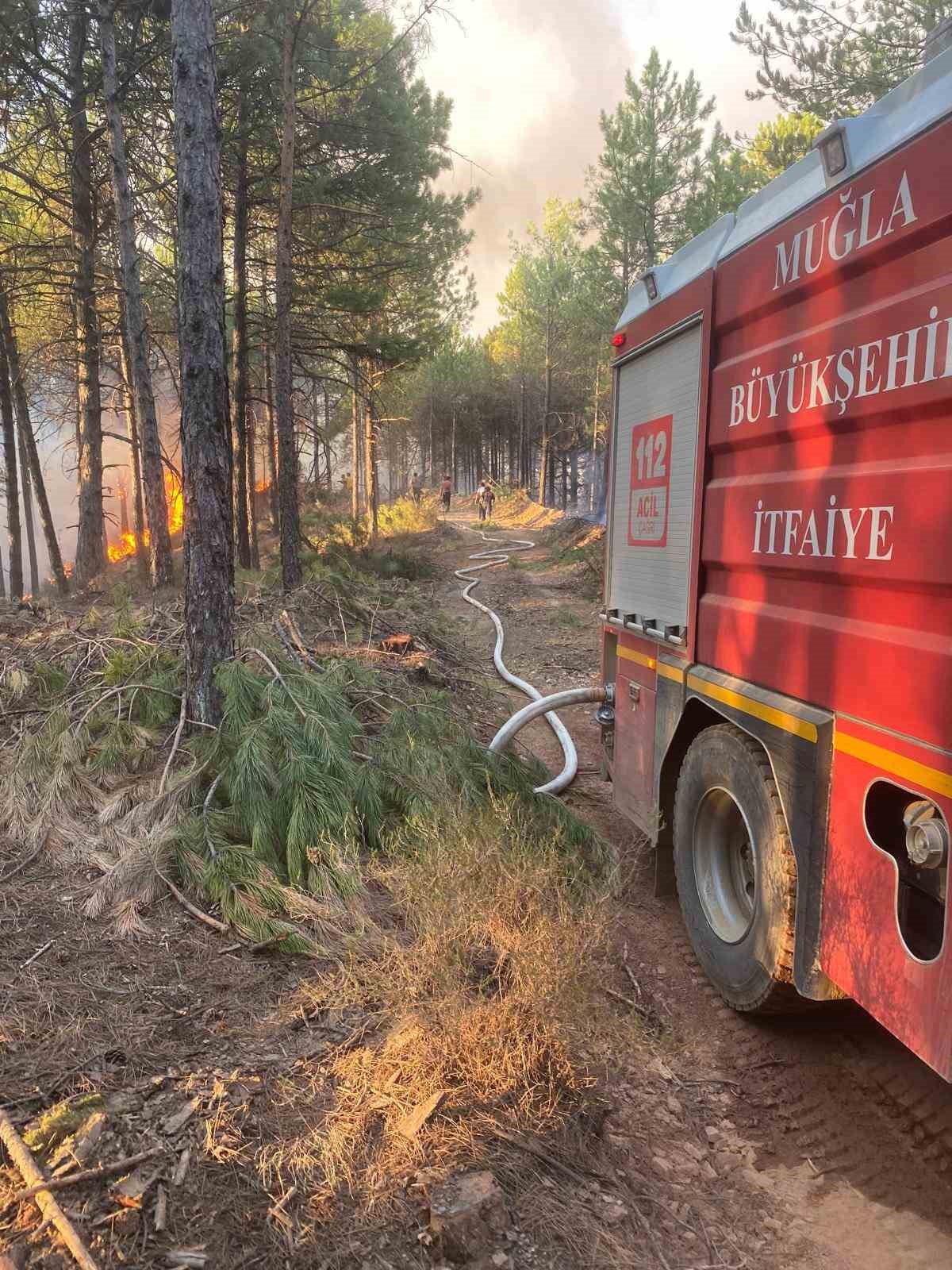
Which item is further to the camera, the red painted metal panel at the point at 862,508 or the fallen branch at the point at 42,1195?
the red painted metal panel at the point at 862,508

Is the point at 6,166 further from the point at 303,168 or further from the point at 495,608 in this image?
the point at 495,608

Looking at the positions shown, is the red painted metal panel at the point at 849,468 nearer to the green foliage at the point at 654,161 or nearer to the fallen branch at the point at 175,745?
the fallen branch at the point at 175,745

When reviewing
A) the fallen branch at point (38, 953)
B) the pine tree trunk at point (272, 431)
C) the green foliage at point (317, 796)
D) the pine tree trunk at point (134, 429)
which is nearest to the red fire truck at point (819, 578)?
the green foliage at point (317, 796)

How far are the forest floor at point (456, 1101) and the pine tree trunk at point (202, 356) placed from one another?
1874 millimetres

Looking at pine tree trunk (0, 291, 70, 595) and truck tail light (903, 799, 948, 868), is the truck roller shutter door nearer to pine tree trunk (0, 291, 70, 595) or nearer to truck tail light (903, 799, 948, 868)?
truck tail light (903, 799, 948, 868)

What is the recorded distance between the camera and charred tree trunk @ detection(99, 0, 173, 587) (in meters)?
9.85

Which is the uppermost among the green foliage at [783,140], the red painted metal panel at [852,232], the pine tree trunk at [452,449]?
the green foliage at [783,140]

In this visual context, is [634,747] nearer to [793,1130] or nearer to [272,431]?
[793,1130]

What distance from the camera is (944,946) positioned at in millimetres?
1988

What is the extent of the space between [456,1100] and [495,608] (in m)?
11.5

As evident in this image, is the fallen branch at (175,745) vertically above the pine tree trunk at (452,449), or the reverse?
the pine tree trunk at (452,449)

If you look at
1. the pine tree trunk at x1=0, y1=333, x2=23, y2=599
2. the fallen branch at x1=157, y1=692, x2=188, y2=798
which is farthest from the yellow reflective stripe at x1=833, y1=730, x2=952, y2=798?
the pine tree trunk at x1=0, y1=333, x2=23, y2=599

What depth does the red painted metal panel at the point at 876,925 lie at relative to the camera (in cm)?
201

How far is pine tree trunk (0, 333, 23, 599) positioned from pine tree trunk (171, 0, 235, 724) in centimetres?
1136
